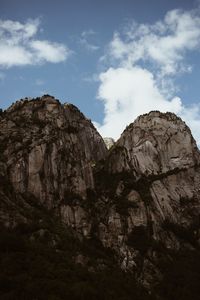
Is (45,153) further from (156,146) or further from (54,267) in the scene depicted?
(54,267)

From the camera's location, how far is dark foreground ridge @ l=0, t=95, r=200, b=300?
74625mm

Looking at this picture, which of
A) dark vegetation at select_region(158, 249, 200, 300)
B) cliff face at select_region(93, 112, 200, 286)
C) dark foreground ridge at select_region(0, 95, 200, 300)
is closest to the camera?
dark foreground ridge at select_region(0, 95, 200, 300)

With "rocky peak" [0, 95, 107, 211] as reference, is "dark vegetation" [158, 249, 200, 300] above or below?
below

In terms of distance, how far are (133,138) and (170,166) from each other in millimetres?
14304

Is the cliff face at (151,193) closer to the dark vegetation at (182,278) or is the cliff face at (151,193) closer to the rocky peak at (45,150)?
the dark vegetation at (182,278)

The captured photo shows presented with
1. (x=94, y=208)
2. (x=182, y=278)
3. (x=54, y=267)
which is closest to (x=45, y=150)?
(x=94, y=208)

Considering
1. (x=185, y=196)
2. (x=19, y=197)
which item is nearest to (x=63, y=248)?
(x=19, y=197)

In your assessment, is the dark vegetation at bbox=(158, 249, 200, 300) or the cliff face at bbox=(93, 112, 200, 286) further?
the cliff face at bbox=(93, 112, 200, 286)

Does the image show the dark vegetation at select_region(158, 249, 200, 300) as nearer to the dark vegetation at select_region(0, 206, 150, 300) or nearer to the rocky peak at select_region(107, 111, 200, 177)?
the dark vegetation at select_region(0, 206, 150, 300)

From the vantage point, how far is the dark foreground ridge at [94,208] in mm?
→ 74625

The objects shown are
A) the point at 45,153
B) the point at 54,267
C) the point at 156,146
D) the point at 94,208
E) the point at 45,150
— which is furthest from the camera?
the point at 156,146

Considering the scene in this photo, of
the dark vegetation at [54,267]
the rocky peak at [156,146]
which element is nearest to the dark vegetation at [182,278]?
the dark vegetation at [54,267]

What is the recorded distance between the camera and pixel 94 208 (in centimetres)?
10569

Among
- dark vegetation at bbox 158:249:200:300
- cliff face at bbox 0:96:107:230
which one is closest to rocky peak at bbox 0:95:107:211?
cliff face at bbox 0:96:107:230
